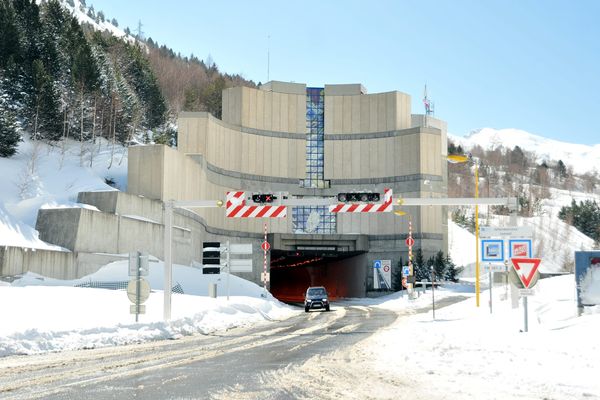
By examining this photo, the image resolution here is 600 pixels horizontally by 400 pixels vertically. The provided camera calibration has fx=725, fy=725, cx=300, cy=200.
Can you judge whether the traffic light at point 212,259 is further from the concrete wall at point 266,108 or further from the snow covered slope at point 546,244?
the snow covered slope at point 546,244

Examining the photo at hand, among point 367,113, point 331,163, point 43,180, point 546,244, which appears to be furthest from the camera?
point 546,244

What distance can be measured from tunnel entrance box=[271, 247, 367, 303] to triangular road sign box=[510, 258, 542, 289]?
5675 cm

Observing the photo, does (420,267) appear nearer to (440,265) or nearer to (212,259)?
(440,265)

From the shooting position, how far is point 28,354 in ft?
54.2

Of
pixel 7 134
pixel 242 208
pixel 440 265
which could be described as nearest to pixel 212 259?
pixel 242 208

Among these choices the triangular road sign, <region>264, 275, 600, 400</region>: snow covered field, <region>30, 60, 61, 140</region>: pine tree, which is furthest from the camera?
<region>30, 60, 61, 140</region>: pine tree

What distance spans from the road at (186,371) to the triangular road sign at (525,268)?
4860 mm

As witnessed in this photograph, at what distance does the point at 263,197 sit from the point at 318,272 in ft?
237

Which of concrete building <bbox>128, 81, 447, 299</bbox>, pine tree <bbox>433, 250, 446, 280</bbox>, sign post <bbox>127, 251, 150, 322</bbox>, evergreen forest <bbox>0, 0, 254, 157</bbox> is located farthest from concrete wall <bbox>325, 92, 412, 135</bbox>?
sign post <bbox>127, 251, 150, 322</bbox>

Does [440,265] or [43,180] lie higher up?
[43,180]

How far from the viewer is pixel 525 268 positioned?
19.1 metres

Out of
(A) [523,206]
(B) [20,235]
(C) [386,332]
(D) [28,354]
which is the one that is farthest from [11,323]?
(A) [523,206]

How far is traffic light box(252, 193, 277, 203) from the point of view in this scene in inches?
1032

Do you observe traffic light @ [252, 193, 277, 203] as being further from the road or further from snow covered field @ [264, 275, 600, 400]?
the road
